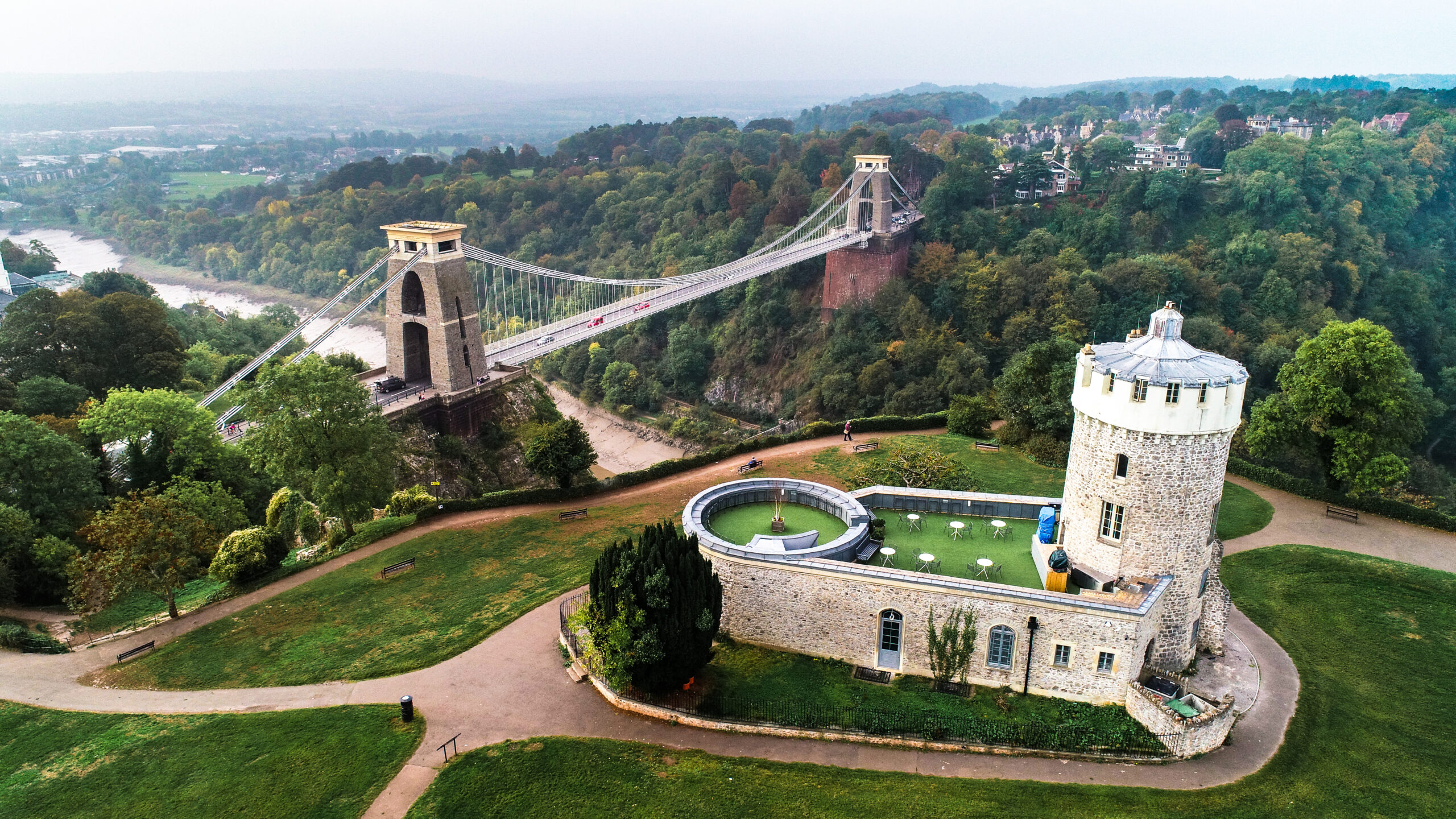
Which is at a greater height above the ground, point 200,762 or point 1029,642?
point 1029,642

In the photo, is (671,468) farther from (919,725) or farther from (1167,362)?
(1167,362)

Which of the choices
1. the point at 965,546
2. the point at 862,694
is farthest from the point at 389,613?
the point at 965,546

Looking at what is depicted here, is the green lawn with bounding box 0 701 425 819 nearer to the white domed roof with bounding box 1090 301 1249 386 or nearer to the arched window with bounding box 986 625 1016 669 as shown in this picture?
the arched window with bounding box 986 625 1016 669

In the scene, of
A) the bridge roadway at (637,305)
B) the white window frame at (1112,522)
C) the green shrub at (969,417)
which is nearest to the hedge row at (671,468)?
the green shrub at (969,417)

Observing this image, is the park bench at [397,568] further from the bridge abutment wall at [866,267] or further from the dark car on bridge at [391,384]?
the bridge abutment wall at [866,267]

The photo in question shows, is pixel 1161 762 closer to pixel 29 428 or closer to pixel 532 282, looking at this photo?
pixel 29 428

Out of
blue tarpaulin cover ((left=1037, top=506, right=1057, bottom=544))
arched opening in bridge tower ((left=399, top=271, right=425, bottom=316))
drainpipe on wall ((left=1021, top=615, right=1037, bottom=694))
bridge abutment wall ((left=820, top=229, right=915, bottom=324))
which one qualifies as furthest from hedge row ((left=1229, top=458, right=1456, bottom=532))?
arched opening in bridge tower ((left=399, top=271, right=425, bottom=316))
